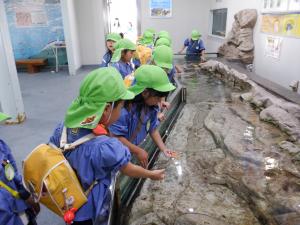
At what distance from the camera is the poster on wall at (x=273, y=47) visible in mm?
5883

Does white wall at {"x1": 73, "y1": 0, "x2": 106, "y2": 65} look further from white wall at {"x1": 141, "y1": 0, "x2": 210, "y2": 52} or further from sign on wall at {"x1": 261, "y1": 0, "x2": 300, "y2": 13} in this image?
sign on wall at {"x1": 261, "y1": 0, "x2": 300, "y2": 13}

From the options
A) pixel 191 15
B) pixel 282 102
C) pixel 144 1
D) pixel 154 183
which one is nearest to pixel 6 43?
pixel 154 183

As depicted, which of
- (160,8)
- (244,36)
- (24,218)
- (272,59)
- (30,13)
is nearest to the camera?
(24,218)

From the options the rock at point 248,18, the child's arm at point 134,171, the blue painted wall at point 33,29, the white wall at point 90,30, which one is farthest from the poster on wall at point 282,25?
the blue painted wall at point 33,29

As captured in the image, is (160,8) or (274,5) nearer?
(274,5)

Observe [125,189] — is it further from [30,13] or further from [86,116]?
[30,13]

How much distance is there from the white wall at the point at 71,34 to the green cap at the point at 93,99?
26.4ft

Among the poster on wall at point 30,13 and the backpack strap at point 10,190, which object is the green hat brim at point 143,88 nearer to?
the backpack strap at point 10,190

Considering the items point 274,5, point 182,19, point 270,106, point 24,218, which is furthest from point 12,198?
point 182,19

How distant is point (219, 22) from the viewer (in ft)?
33.4

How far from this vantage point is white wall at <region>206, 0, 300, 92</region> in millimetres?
5336

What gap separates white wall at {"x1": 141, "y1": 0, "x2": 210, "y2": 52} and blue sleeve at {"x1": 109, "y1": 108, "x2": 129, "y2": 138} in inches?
380

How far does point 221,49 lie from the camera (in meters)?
8.89

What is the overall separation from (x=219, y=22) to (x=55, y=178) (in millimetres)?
10095
